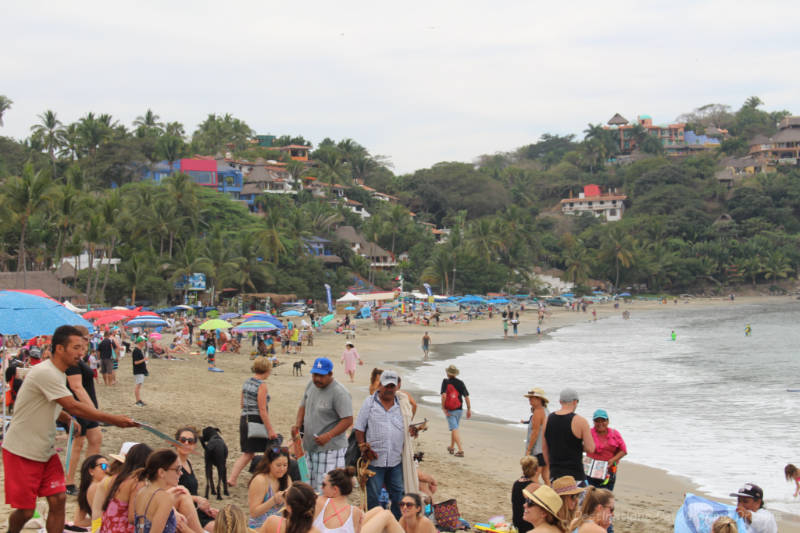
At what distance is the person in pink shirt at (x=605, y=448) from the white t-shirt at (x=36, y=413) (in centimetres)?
444

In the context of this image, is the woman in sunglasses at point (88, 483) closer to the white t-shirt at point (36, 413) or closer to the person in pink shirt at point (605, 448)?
the white t-shirt at point (36, 413)

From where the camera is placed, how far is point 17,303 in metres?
6.88

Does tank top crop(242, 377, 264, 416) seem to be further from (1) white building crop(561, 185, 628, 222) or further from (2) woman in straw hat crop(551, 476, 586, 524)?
(1) white building crop(561, 185, 628, 222)

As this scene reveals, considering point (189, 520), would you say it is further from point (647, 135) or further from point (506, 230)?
point (647, 135)

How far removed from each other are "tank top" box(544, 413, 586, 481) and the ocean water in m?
4.48

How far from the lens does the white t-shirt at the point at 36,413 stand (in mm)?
4359

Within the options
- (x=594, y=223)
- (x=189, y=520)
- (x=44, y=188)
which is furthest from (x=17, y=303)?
(x=594, y=223)

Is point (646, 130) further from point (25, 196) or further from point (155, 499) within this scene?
point (155, 499)

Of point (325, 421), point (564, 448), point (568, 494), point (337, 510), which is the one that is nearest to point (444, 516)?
point (564, 448)

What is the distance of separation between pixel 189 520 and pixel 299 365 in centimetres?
1710

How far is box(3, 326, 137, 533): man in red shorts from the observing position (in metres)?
4.35

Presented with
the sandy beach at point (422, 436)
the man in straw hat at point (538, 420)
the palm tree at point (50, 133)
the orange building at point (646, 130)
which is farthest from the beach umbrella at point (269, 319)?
the orange building at point (646, 130)

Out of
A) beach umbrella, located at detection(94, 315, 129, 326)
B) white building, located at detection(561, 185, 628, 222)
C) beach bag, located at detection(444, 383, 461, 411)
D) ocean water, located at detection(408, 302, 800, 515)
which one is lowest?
ocean water, located at detection(408, 302, 800, 515)

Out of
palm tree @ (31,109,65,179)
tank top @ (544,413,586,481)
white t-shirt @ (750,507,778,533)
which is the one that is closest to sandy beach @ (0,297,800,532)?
tank top @ (544,413,586,481)
